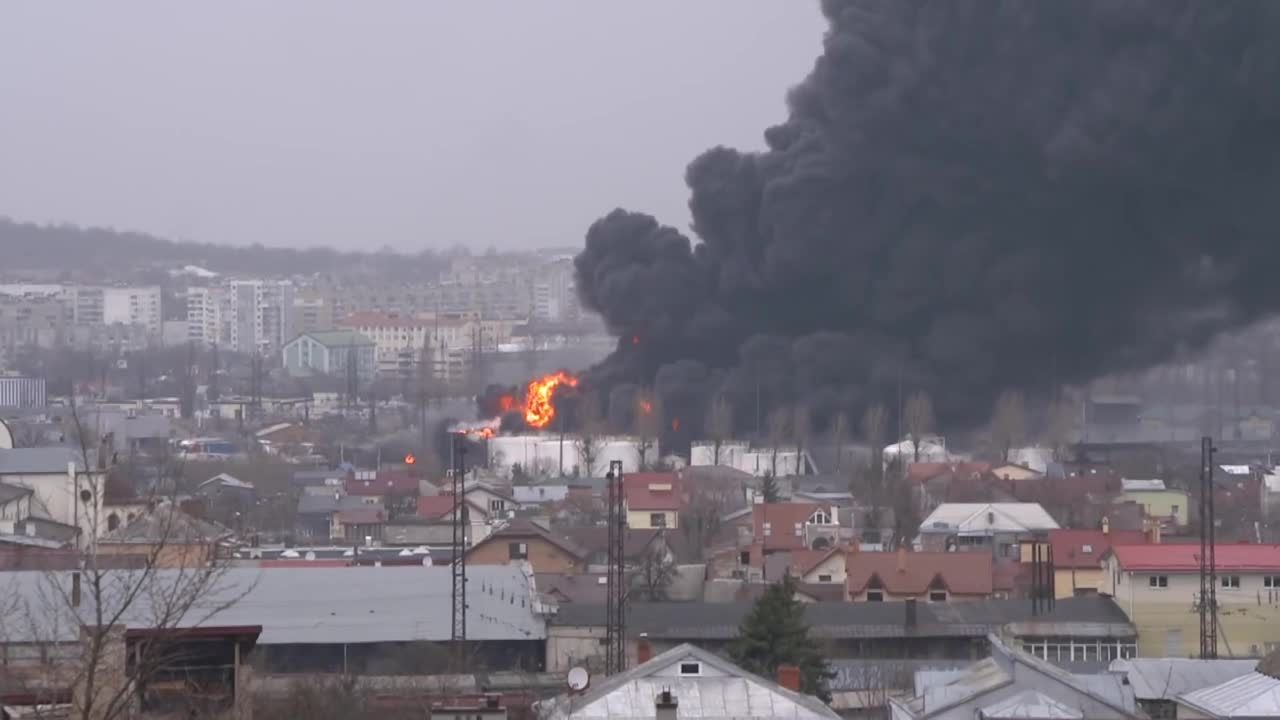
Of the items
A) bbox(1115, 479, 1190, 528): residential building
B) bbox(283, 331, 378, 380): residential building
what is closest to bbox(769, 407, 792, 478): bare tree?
bbox(1115, 479, 1190, 528): residential building

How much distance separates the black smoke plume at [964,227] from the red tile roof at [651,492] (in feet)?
42.2

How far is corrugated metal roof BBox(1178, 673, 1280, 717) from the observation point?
15.7 metres

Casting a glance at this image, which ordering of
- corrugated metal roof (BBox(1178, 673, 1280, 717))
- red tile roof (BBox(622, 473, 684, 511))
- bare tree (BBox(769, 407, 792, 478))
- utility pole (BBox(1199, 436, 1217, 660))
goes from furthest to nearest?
1. bare tree (BBox(769, 407, 792, 478))
2. red tile roof (BBox(622, 473, 684, 511))
3. utility pole (BBox(1199, 436, 1217, 660))
4. corrugated metal roof (BBox(1178, 673, 1280, 717))

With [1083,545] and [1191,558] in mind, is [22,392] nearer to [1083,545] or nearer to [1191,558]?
[1083,545]

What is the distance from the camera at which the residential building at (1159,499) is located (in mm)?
42281

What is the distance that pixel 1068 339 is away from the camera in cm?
5988

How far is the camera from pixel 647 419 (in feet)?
185

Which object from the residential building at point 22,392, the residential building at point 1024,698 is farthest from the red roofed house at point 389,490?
the residential building at point 22,392

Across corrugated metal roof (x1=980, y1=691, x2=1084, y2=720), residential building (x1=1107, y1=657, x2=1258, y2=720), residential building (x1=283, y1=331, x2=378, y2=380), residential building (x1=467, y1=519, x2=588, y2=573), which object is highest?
residential building (x1=283, y1=331, x2=378, y2=380)

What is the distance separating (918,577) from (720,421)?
989 inches

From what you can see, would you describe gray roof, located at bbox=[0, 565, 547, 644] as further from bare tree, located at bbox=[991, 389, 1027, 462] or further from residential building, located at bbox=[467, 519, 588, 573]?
bare tree, located at bbox=[991, 389, 1027, 462]

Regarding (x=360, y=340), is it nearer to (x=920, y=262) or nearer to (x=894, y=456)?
(x=920, y=262)

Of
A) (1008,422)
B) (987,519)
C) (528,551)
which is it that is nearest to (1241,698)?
(528,551)

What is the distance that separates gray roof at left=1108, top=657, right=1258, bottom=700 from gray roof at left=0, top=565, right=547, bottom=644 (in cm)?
752
